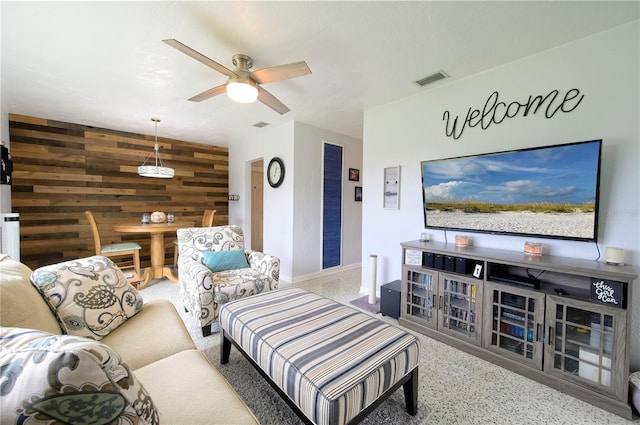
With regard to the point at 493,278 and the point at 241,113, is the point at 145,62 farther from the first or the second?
the point at 493,278

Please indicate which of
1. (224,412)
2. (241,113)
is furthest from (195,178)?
(224,412)

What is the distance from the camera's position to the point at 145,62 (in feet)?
7.48

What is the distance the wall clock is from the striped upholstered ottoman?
99.9 inches

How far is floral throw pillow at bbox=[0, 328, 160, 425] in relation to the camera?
1.47 feet

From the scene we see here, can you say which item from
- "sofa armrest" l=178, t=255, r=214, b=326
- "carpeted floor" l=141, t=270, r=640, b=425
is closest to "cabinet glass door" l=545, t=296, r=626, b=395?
"carpeted floor" l=141, t=270, r=640, b=425

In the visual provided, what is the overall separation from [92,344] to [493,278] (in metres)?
2.41

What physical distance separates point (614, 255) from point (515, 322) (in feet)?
2.50

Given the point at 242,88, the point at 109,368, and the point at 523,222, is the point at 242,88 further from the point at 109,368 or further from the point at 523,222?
the point at 523,222

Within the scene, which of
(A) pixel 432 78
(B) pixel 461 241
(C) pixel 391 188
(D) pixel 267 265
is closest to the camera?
(B) pixel 461 241

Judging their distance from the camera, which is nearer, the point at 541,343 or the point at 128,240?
the point at 541,343

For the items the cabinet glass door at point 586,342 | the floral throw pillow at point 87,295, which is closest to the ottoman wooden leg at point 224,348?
the floral throw pillow at point 87,295

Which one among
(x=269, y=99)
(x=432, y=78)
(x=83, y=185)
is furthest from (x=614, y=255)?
(x=83, y=185)

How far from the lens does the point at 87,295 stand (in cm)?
140

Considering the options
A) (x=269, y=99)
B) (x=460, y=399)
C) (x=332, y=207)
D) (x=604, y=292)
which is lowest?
(x=460, y=399)
